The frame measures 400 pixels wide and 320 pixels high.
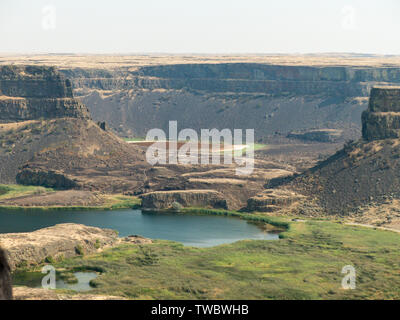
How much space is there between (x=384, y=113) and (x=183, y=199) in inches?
1533

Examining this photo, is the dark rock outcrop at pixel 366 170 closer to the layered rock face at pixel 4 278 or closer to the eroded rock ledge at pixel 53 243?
the eroded rock ledge at pixel 53 243

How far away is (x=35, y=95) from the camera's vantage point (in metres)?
184

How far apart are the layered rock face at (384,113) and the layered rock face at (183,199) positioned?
1185 inches

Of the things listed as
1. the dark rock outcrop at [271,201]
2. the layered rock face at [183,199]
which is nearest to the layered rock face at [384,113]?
the dark rock outcrop at [271,201]

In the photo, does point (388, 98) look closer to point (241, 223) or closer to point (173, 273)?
point (241, 223)

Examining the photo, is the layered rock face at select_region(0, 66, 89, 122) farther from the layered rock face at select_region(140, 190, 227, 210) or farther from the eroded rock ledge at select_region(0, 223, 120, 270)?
the eroded rock ledge at select_region(0, 223, 120, 270)

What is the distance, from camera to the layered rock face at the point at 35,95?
596ft

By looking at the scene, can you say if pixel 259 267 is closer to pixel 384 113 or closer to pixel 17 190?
pixel 384 113

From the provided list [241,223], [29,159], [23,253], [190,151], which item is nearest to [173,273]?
[23,253]

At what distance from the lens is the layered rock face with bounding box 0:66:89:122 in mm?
181750

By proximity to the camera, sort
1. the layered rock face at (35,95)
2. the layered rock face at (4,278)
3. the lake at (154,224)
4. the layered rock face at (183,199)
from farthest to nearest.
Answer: the layered rock face at (35,95) < the layered rock face at (183,199) < the lake at (154,224) < the layered rock face at (4,278)

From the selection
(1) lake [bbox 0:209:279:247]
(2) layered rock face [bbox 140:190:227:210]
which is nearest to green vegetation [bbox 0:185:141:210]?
(1) lake [bbox 0:209:279:247]

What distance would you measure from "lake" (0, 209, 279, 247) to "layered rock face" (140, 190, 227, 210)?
133 inches

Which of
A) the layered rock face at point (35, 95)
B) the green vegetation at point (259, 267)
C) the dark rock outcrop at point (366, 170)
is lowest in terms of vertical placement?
the green vegetation at point (259, 267)
